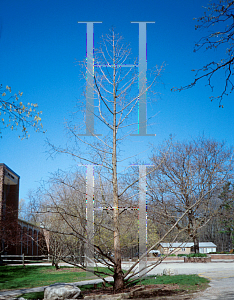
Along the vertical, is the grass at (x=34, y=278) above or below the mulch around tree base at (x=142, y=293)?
below

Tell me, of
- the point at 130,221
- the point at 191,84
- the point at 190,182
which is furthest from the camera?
the point at 190,182

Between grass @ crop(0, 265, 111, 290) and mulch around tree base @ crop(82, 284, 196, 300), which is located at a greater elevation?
mulch around tree base @ crop(82, 284, 196, 300)

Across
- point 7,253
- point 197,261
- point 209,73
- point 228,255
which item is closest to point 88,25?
point 209,73

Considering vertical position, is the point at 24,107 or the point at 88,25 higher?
the point at 88,25

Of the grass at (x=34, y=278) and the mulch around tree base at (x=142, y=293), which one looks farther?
the grass at (x=34, y=278)

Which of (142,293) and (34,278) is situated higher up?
(142,293)

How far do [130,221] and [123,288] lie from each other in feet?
7.40

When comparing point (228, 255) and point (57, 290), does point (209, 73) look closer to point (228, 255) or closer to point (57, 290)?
point (57, 290)

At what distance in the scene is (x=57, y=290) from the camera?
8461 millimetres

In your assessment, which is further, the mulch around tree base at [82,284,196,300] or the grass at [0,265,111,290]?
the grass at [0,265,111,290]

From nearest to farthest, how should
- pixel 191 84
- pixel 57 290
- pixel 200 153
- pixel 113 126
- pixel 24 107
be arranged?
pixel 191 84 → pixel 24 107 → pixel 57 290 → pixel 113 126 → pixel 200 153

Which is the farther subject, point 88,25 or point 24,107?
point 88,25

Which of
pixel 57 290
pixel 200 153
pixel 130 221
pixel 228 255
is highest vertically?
pixel 200 153

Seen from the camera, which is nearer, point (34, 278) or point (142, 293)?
point (142, 293)
